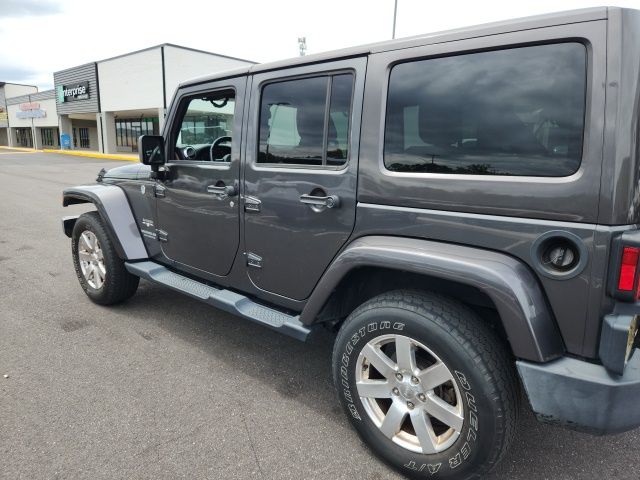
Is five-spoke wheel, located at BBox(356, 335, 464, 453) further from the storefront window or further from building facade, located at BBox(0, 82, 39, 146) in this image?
building facade, located at BBox(0, 82, 39, 146)

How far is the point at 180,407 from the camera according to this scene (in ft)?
8.96

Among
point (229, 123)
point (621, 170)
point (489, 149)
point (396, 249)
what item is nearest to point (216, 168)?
point (229, 123)

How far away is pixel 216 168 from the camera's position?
10.0ft

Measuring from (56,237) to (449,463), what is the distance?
272 inches

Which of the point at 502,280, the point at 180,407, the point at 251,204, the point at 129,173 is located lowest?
the point at 180,407

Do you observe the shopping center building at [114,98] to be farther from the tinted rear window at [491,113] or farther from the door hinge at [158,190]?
the tinted rear window at [491,113]

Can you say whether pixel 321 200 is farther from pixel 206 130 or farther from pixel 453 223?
pixel 206 130

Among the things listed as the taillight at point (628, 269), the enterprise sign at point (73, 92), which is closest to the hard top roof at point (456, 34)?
the taillight at point (628, 269)

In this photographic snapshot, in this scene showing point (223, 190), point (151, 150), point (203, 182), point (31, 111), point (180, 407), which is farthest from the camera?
point (31, 111)

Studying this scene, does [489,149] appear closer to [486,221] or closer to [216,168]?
[486,221]

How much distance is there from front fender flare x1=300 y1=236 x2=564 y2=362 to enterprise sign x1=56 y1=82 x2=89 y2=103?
37970 mm

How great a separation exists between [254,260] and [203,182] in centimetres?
69

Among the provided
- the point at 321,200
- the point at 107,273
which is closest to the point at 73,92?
the point at 107,273

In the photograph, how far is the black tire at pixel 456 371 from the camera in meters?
1.90
